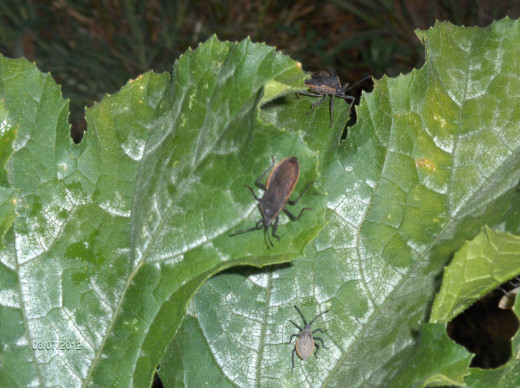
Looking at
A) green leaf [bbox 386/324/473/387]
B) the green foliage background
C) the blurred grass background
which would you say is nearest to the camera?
green leaf [bbox 386/324/473/387]

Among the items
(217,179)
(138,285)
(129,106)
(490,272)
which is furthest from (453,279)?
(129,106)

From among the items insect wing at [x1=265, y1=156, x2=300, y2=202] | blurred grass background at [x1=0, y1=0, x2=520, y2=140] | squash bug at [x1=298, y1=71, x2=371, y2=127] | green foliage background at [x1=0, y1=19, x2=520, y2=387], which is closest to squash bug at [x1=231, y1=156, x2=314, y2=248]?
insect wing at [x1=265, y1=156, x2=300, y2=202]

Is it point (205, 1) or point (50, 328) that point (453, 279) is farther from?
point (205, 1)

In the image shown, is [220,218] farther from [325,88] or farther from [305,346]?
[325,88]

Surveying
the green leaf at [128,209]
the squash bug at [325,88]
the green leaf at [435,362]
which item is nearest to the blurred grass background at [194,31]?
the squash bug at [325,88]

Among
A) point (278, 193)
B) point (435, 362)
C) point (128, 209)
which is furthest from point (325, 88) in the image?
point (435, 362)

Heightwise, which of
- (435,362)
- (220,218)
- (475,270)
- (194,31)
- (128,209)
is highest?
(194,31)
